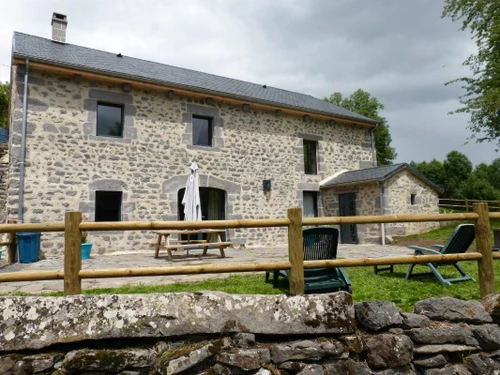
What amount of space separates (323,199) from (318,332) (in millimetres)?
10185

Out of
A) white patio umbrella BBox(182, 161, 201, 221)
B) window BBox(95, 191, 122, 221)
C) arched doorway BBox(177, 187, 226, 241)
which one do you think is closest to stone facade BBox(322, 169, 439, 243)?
arched doorway BBox(177, 187, 226, 241)

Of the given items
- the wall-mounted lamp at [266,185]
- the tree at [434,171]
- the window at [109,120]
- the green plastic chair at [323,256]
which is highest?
the tree at [434,171]

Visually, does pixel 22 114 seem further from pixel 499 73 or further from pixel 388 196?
pixel 499 73

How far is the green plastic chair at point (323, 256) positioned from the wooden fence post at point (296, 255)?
1.83 ft

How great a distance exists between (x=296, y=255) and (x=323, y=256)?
797mm

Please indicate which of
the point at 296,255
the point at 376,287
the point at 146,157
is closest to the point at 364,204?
the point at 146,157

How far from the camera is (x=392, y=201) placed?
36.7 feet

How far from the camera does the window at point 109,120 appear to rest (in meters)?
9.01

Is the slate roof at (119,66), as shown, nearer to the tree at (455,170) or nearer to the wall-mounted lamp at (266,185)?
the wall-mounted lamp at (266,185)

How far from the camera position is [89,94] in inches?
343

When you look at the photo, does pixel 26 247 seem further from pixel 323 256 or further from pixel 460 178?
pixel 460 178

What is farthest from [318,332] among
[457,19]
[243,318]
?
[457,19]

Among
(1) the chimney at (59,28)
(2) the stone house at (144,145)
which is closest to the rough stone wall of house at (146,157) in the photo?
(2) the stone house at (144,145)

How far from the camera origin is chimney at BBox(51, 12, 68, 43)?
35.2 ft
